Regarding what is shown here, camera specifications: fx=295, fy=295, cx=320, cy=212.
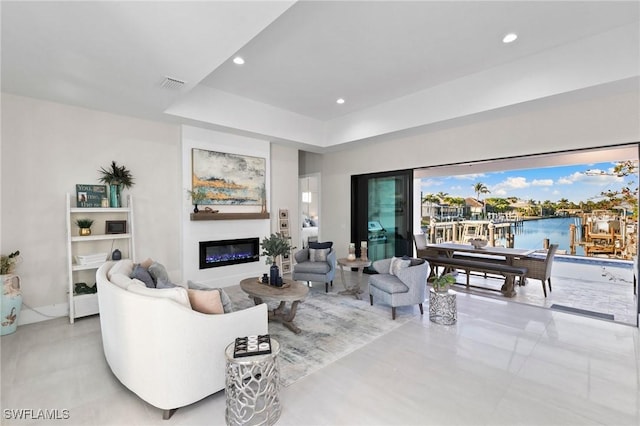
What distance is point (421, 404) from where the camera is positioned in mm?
2201

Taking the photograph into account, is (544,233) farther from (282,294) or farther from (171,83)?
(171,83)

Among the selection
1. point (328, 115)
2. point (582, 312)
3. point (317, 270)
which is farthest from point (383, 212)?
point (582, 312)

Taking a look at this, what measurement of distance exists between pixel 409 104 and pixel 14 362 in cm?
597

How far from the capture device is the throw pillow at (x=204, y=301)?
2299 millimetres

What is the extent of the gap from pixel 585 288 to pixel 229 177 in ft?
23.2

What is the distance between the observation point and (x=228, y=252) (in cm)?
582

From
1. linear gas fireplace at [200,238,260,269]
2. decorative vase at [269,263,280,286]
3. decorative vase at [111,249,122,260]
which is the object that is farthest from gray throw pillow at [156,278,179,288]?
linear gas fireplace at [200,238,260,269]

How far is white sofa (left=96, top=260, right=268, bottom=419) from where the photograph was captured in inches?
79.0

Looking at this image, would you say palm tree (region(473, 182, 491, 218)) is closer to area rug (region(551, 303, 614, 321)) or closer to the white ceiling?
area rug (region(551, 303, 614, 321))

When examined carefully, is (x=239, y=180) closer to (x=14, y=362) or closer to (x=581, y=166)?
(x=14, y=362)

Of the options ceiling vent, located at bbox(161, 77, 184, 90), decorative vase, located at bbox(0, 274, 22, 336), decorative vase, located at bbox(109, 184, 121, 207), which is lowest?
decorative vase, located at bbox(0, 274, 22, 336)

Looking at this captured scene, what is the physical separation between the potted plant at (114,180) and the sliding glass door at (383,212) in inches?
177

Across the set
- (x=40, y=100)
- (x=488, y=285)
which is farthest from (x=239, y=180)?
(x=488, y=285)

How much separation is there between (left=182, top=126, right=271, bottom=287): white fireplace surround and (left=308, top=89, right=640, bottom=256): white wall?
1826mm
